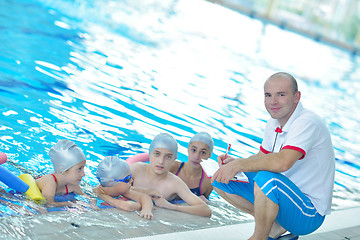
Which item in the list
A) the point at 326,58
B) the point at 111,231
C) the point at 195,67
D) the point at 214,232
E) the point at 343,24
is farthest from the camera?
the point at 343,24

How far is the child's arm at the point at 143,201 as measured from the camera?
3.90 meters

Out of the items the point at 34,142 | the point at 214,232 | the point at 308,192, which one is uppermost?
the point at 308,192

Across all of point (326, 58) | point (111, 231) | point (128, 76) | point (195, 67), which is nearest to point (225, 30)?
point (326, 58)

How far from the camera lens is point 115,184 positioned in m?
4.32

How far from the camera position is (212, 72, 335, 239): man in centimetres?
337

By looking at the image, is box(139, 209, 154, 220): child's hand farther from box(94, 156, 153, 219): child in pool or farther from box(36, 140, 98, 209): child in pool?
box(36, 140, 98, 209): child in pool

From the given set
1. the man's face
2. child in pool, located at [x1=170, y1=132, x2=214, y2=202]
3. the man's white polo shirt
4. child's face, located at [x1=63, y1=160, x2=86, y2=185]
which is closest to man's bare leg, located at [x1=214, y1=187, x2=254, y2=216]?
the man's white polo shirt

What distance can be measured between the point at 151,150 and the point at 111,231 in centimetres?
121

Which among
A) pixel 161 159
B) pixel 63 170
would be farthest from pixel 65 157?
pixel 161 159

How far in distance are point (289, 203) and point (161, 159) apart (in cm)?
140

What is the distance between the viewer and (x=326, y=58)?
21875 millimetres

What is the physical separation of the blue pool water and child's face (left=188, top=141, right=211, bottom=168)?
1030mm

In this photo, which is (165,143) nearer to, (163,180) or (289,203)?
(163,180)

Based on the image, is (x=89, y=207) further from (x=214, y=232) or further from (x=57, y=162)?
(x=214, y=232)
